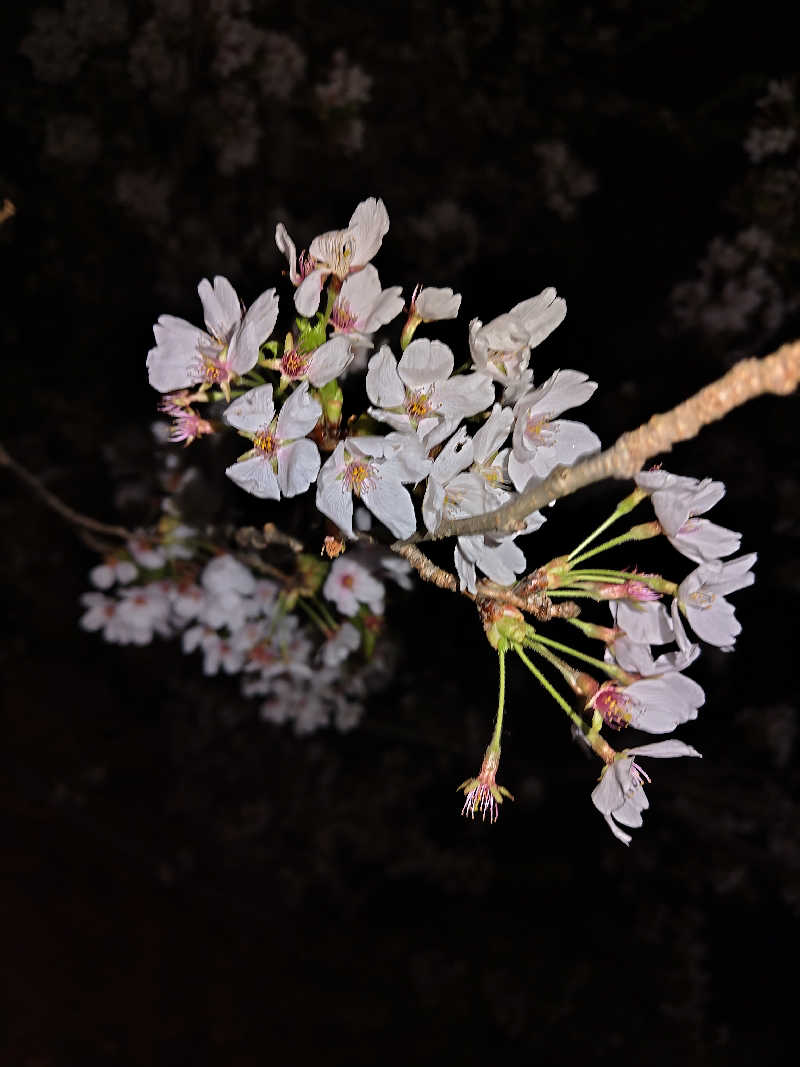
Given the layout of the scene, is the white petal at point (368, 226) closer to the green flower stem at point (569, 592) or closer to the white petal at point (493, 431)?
the white petal at point (493, 431)

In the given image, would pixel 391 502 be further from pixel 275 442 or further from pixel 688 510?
pixel 688 510

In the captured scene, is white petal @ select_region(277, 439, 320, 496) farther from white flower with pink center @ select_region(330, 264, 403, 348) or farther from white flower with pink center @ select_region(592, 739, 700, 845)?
white flower with pink center @ select_region(592, 739, 700, 845)

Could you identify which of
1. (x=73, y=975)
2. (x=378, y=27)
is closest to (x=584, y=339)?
(x=378, y=27)

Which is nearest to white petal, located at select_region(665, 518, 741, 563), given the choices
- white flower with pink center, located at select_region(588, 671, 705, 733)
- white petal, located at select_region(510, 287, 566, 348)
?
white flower with pink center, located at select_region(588, 671, 705, 733)

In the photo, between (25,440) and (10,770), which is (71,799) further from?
(25,440)

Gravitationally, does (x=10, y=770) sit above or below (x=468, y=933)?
above

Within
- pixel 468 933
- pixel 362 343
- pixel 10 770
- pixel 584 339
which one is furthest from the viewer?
pixel 468 933
